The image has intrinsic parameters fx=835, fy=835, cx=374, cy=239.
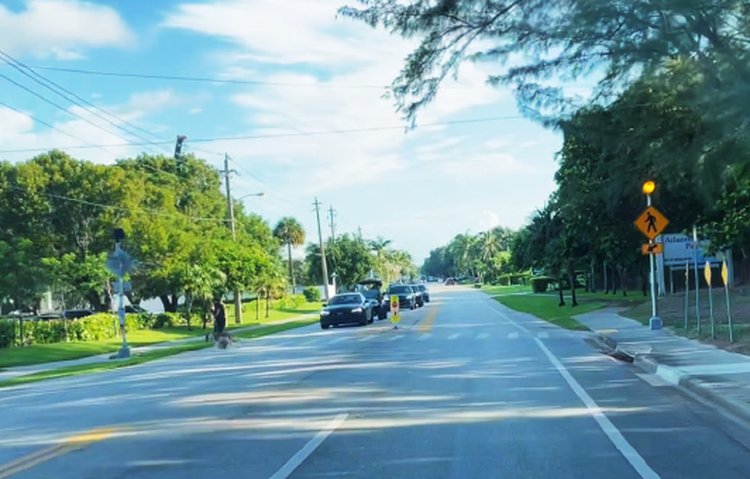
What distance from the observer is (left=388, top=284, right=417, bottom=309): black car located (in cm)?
5341

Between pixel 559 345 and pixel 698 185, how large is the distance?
11.6 metres

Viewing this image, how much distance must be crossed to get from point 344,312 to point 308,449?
89.7 feet

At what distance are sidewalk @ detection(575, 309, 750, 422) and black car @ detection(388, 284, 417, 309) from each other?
28.4 metres

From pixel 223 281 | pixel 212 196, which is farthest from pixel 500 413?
pixel 212 196

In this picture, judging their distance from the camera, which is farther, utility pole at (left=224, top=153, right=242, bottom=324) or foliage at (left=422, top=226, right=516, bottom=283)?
foliage at (left=422, top=226, right=516, bottom=283)

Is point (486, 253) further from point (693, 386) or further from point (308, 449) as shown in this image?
point (308, 449)

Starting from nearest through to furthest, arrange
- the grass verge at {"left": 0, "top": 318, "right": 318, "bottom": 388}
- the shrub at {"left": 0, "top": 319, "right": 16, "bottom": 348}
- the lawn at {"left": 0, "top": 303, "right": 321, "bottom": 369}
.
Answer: the grass verge at {"left": 0, "top": 318, "right": 318, "bottom": 388} < the lawn at {"left": 0, "top": 303, "right": 321, "bottom": 369} < the shrub at {"left": 0, "top": 319, "right": 16, "bottom": 348}

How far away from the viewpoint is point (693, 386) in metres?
12.6

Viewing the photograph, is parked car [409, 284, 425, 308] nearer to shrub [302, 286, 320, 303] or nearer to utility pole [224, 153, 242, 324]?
utility pole [224, 153, 242, 324]

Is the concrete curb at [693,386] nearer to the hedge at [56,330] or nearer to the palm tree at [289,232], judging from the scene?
the hedge at [56,330]

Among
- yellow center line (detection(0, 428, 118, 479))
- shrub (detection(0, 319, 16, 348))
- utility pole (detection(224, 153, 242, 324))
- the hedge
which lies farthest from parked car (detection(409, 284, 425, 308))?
yellow center line (detection(0, 428, 118, 479))

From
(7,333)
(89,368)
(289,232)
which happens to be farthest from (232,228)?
(289,232)

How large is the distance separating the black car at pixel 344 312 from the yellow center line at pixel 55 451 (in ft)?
83.5

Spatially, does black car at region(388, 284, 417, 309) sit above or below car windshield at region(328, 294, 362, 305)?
below
